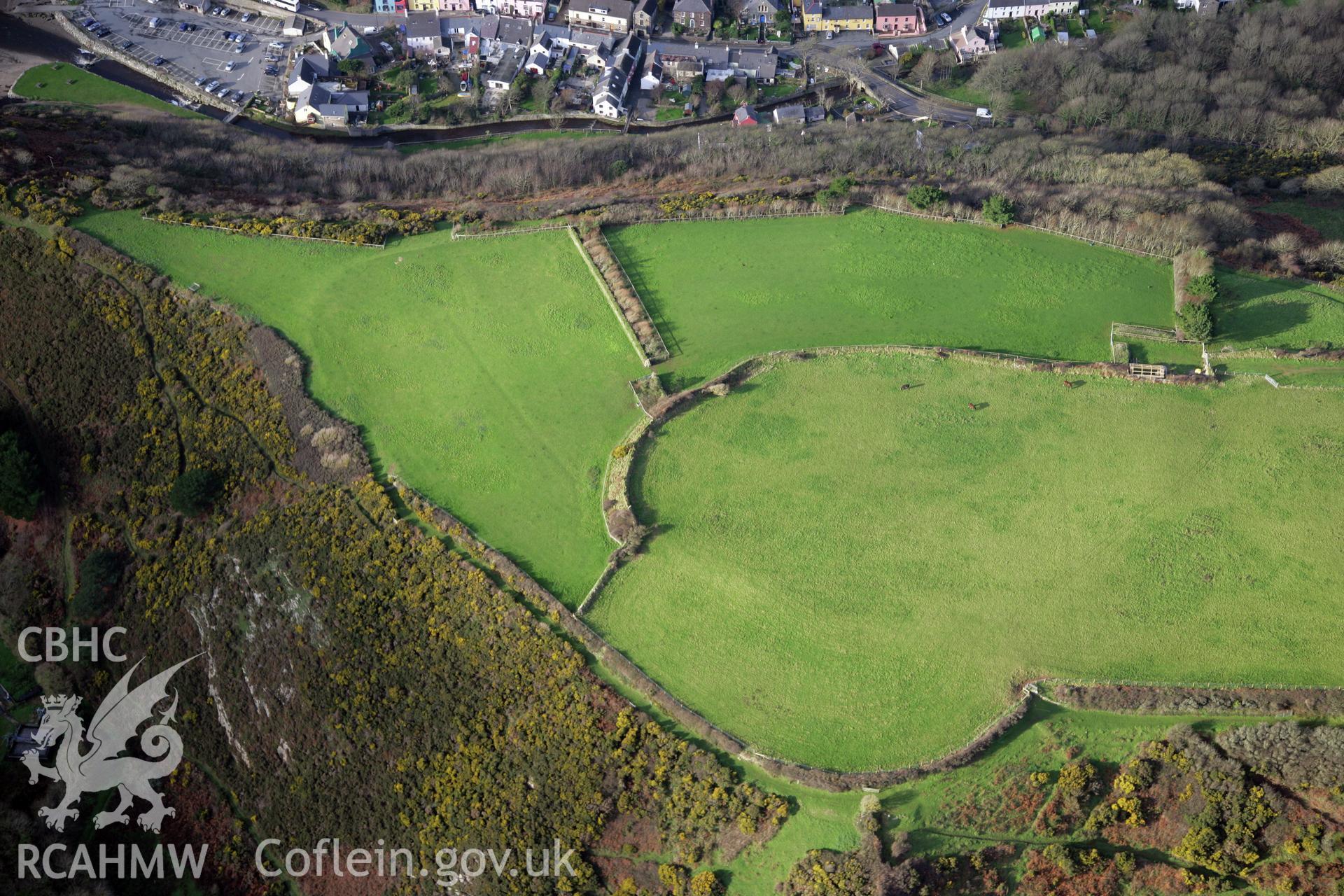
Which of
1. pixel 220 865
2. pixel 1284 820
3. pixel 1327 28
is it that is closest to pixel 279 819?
pixel 220 865

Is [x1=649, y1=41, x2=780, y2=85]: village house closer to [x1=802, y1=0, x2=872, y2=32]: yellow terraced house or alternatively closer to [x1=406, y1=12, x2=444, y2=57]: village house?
[x1=802, y1=0, x2=872, y2=32]: yellow terraced house

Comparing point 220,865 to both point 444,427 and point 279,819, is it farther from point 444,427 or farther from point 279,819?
point 444,427

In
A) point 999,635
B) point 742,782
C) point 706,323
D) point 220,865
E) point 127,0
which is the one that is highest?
point 127,0

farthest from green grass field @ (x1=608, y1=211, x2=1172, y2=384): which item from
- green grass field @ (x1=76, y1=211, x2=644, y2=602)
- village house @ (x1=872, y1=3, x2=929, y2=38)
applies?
village house @ (x1=872, y1=3, x2=929, y2=38)

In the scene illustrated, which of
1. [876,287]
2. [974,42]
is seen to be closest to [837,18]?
[974,42]

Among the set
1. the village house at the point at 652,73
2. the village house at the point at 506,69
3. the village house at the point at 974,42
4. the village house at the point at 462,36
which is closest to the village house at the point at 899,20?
the village house at the point at 974,42

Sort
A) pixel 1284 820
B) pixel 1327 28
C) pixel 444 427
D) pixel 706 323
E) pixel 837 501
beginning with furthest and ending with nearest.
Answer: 1. pixel 1327 28
2. pixel 706 323
3. pixel 444 427
4. pixel 837 501
5. pixel 1284 820

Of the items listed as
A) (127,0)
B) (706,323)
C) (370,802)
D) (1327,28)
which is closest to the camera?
(370,802)
